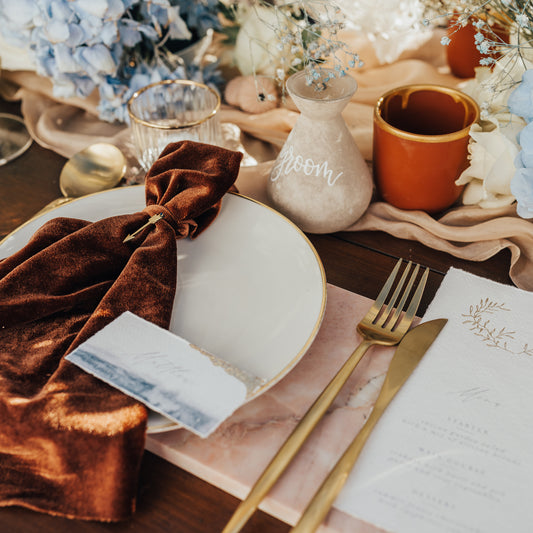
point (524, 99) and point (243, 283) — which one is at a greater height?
point (524, 99)

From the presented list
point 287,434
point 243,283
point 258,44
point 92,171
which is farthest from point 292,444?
point 258,44

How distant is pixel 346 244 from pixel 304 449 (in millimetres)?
268

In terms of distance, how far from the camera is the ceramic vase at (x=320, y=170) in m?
0.55

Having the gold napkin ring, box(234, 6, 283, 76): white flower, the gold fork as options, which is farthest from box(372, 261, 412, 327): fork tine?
box(234, 6, 283, 76): white flower

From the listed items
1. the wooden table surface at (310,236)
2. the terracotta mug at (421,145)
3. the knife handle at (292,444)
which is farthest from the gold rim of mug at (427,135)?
the knife handle at (292,444)

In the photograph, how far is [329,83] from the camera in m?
0.56

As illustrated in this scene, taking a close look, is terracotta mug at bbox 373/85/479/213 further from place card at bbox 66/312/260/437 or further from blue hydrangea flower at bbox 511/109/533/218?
place card at bbox 66/312/260/437

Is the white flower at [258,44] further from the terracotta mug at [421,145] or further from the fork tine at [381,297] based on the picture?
the fork tine at [381,297]

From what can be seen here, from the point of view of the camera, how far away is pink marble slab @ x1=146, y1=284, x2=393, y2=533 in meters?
0.38

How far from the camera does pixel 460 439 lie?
15.8 inches

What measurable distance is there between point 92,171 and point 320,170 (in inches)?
11.8

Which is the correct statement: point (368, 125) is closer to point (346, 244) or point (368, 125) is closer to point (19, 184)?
point (346, 244)

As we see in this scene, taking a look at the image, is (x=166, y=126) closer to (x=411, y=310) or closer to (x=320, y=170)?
(x=320, y=170)

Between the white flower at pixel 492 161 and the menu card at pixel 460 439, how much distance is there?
136 mm
